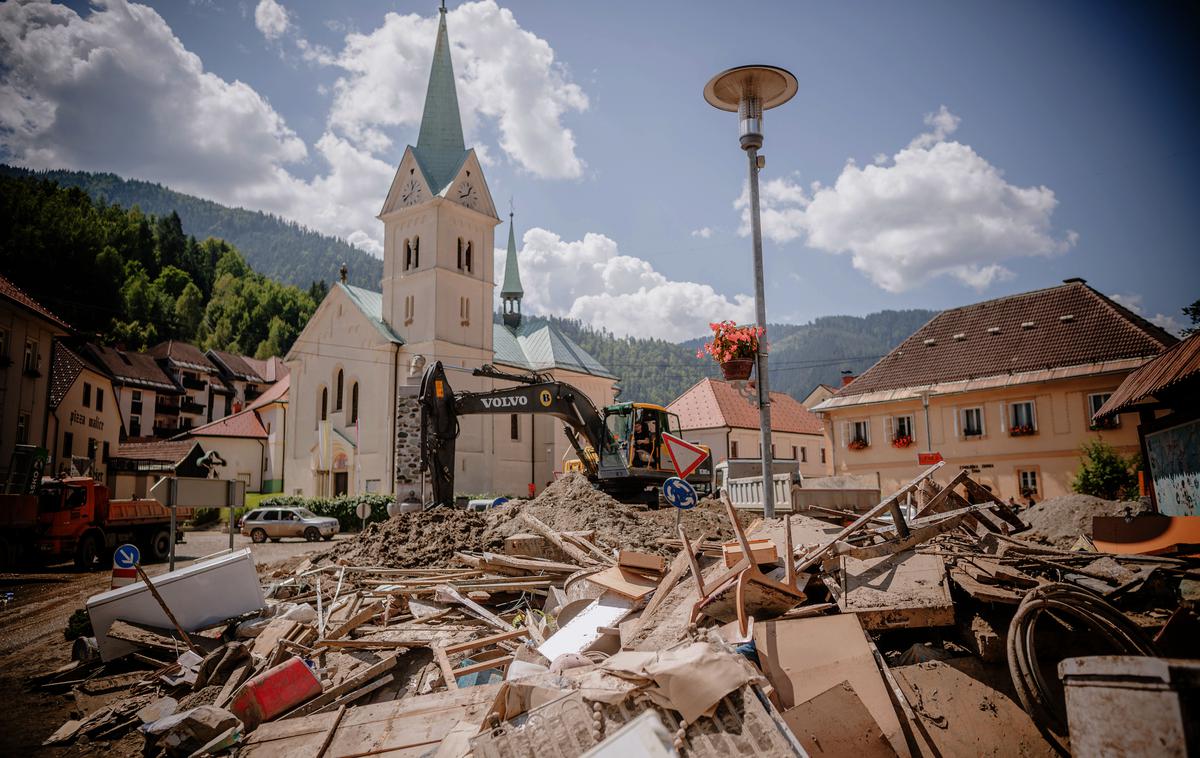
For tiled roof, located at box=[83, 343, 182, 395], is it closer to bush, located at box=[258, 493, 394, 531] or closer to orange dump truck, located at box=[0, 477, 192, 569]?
bush, located at box=[258, 493, 394, 531]

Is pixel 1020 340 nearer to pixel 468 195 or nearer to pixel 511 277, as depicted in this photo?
pixel 468 195

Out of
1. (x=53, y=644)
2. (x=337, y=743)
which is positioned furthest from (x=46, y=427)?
(x=337, y=743)

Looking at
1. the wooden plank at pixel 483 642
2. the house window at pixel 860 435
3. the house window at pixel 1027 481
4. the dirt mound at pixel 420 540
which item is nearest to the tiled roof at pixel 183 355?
the house window at pixel 860 435

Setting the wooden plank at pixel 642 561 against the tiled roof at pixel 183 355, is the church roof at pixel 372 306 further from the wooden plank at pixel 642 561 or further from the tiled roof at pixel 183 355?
the tiled roof at pixel 183 355

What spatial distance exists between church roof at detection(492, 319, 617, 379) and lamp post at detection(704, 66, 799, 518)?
1483 inches

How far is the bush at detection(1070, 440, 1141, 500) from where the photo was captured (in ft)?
73.5

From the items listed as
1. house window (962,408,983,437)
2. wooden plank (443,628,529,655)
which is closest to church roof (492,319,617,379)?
house window (962,408,983,437)

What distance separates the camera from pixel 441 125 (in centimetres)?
4166

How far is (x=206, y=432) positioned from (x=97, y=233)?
37009mm

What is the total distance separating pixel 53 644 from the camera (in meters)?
9.53

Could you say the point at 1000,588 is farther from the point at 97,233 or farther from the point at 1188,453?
the point at 97,233

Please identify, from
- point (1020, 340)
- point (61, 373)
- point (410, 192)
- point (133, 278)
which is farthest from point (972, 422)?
point (133, 278)

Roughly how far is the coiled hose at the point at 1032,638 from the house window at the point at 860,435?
91.0 feet

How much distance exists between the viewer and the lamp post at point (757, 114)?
8.95m
